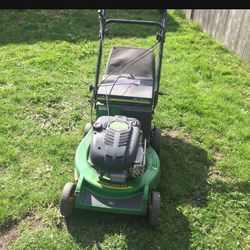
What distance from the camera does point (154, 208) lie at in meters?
2.94

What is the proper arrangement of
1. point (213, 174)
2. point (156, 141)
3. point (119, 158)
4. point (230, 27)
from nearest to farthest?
1. point (119, 158)
2. point (156, 141)
3. point (213, 174)
4. point (230, 27)

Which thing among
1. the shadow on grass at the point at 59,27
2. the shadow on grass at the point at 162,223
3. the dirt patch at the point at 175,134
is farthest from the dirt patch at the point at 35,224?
the shadow on grass at the point at 59,27

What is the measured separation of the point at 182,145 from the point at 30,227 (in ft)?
6.24

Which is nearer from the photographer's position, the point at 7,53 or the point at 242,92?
the point at 242,92

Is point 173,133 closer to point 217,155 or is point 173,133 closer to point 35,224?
point 217,155

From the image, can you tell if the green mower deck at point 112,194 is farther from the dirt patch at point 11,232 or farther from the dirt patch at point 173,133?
the dirt patch at point 173,133

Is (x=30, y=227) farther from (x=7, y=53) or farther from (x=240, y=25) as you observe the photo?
(x=240, y=25)

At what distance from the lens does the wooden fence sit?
614cm

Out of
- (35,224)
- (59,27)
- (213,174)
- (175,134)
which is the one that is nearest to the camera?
(35,224)

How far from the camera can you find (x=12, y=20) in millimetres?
6973

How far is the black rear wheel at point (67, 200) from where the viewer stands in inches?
116

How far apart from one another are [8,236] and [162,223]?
4.09 ft

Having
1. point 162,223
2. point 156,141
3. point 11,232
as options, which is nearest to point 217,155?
point 156,141

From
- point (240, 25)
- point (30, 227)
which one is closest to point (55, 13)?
point (240, 25)
